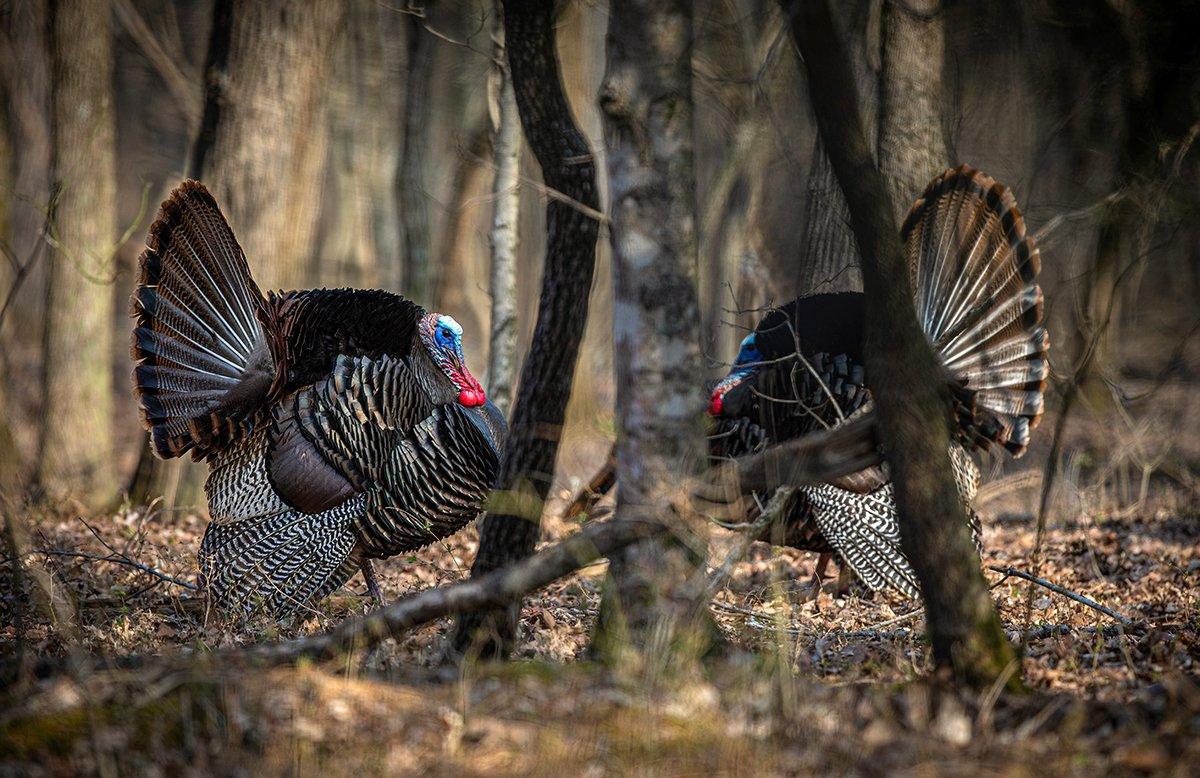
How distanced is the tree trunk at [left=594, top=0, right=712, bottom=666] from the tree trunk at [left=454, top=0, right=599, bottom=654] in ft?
2.32

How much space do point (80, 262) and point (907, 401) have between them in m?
6.45

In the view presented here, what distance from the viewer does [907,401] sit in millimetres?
3650

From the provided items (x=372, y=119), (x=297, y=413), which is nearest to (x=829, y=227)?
(x=297, y=413)

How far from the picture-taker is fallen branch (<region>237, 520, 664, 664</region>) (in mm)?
3592

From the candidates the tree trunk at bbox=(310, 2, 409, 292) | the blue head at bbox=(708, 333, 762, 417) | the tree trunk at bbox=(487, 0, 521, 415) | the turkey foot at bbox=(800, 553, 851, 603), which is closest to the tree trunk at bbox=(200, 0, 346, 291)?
the tree trunk at bbox=(487, 0, 521, 415)

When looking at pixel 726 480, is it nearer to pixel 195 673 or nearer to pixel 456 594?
pixel 456 594

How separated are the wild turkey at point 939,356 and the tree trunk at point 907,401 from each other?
4.88 ft

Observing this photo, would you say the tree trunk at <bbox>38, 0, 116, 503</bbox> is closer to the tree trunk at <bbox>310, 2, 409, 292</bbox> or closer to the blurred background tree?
the blurred background tree

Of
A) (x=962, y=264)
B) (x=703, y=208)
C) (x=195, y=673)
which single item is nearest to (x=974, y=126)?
(x=703, y=208)

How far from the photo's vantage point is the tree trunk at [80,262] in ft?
26.1

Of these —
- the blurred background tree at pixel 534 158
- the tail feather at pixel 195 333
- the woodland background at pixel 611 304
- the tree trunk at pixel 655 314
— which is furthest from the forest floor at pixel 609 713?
the tail feather at pixel 195 333

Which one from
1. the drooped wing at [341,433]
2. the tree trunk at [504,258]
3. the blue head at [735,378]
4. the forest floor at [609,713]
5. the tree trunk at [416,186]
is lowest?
the forest floor at [609,713]

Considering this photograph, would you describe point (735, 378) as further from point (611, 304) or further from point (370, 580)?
point (611, 304)

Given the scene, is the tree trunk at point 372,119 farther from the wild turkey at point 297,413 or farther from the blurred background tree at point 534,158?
the wild turkey at point 297,413
